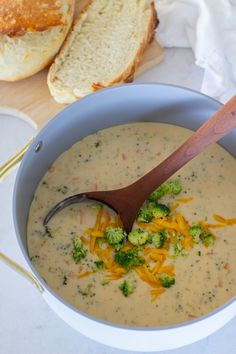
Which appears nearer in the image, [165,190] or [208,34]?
[165,190]

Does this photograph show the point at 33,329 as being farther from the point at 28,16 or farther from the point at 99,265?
the point at 28,16

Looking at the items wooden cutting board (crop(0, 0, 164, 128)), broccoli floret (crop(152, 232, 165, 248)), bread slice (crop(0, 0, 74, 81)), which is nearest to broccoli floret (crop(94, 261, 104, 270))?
broccoli floret (crop(152, 232, 165, 248))

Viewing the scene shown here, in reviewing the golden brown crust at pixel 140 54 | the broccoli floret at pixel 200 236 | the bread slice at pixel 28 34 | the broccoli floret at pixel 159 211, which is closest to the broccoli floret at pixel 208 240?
the broccoli floret at pixel 200 236

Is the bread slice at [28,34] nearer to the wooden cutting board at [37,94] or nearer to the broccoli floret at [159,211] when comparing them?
the wooden cutting board at [37,94]

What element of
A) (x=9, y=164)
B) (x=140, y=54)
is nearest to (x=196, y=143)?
(x=9, y=164)

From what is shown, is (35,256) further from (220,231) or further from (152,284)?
(220,231)

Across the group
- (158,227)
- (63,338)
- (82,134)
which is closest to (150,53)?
(82,134)
